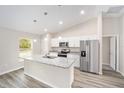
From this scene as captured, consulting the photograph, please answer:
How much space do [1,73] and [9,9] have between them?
3094 millimetres

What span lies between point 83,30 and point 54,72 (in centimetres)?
387

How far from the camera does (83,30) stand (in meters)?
6.02

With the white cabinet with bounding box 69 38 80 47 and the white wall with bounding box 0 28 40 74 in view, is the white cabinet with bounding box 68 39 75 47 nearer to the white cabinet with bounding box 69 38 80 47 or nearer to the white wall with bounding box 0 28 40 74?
the white cabinet with bounding box 69 38 80 47

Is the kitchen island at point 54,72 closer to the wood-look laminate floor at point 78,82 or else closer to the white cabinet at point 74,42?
the wood-look laminate floor at point 78,82

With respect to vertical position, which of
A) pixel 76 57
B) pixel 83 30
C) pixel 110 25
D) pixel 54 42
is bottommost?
pixel 76 57

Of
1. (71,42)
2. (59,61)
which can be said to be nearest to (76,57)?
(71,42)

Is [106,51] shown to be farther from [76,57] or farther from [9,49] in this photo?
[9,49]

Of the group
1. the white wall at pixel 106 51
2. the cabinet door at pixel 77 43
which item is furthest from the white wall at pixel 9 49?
the white wall at pixel 106 51

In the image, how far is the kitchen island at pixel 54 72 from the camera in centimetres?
283

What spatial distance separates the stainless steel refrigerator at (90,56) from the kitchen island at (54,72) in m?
1.61

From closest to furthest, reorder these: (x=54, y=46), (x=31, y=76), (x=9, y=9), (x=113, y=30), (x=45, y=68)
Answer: (x=9, y=9) → (x=45, y=68) → (x=31, y=76) → (x=113, y=30) → (x=54, y=46)

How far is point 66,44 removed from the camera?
6.32 m

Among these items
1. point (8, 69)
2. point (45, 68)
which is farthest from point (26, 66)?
point (45, 68)

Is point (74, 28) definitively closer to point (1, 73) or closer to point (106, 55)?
point (106, 55)
